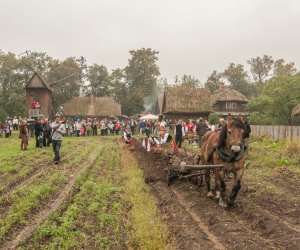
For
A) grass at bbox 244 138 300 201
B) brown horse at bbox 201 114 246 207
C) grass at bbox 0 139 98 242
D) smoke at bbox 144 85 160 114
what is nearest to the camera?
grass at bbox 0 139 98 242

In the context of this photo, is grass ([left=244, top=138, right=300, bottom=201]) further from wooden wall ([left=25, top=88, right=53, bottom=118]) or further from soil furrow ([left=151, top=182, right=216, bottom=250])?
wooden wall ([left=25, top=88, right=53, bottom=118])

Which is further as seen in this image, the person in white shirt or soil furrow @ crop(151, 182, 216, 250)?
the person in white shirt

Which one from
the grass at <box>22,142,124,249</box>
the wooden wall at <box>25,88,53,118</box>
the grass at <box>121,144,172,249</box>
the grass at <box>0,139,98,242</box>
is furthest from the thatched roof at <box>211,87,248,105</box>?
the grass at <box>22,142,124,249</box>

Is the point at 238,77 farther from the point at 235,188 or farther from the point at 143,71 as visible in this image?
the point at 235,188

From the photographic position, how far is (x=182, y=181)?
12461 mm

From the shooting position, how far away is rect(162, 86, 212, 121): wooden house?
178 feet

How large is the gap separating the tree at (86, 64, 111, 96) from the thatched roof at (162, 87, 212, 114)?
26.2 metres

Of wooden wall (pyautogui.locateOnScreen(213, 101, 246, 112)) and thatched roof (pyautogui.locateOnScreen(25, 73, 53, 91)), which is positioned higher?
thatched roof (pyautogui.locateOnScreen(25, 73, 53, 91))

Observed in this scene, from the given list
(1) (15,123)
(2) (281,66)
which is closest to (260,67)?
(2) (281,66)

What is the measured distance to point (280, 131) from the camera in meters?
27.3

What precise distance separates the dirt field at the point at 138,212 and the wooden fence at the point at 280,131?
39.8 ft

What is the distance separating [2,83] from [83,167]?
59838 mm

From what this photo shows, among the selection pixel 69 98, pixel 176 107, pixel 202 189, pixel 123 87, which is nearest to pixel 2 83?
pixel 69 98

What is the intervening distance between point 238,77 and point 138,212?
3624 inches
